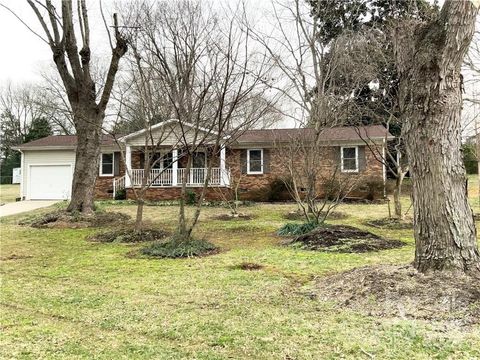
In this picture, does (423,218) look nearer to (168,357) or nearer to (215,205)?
(168,357)

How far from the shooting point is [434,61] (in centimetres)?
446

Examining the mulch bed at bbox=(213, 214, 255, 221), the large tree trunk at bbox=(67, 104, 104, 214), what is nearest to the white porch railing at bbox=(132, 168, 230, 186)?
the mulch bed at bbox=(213, 214, 255, 221)

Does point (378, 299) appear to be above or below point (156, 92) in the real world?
below

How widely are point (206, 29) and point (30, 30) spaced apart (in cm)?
748

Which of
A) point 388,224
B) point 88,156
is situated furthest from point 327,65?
point 88,156

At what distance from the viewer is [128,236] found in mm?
9398

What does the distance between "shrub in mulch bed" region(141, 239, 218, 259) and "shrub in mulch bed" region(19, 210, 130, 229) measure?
201 inches

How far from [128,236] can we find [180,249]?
236cm

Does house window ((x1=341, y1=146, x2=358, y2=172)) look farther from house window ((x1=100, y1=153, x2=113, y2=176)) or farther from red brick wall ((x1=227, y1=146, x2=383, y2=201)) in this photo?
house window ((x1=100, y1=153, x2=113, y2=176))

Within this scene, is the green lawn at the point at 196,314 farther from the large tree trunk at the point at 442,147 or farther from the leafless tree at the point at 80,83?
the leafless tree at the point at 80,83

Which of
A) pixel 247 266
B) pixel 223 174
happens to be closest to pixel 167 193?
pixel 223 174

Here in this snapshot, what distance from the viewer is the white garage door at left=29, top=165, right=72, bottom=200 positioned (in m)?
22.5

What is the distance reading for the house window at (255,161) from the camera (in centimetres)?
2094

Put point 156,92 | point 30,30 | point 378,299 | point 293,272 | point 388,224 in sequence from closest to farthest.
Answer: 1. point 378,299
2. point 293,272
3. point 156,92
4. point 388,224
5. point 30,30
